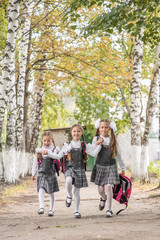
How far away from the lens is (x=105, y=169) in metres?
7.30

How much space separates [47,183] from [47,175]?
0.54 ft

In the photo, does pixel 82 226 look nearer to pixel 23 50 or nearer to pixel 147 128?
pixel 23 50

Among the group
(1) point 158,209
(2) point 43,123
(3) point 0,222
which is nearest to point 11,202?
(3) point 0,222

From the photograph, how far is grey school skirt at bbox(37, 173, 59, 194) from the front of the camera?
7.44m

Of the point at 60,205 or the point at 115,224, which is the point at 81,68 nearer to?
the point at 60,205

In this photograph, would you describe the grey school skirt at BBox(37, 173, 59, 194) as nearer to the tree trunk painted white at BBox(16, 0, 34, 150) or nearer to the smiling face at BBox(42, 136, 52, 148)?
the smiling face at BBox(42, 136, 52, 148)

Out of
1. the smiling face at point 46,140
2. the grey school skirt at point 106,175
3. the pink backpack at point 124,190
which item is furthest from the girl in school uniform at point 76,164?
the pink backpack at point 124,190

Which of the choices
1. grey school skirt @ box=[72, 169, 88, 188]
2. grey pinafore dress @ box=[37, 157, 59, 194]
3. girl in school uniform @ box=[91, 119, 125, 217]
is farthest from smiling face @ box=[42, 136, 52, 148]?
girl in school uniform @ box=[91, 119, 125, 217]

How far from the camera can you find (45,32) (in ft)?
54.7

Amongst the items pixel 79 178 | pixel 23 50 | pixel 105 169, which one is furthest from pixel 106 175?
pixel 23 50

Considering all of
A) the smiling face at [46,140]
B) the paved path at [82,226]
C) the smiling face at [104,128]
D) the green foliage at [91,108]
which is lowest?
the paved path at [82,226]

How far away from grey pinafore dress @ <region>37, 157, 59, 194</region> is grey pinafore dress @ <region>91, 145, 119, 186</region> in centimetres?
85

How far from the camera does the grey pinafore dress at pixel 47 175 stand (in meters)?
7.47

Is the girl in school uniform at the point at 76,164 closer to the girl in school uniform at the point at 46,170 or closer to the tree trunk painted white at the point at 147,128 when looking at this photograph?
the girl in school uniform at the point at 46,170
